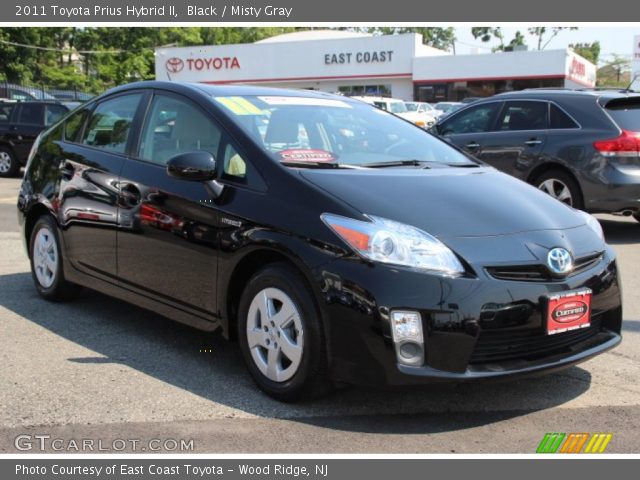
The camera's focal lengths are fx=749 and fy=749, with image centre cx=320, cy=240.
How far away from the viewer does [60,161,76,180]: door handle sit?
17.6ft

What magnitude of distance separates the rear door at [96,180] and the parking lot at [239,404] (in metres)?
0.57

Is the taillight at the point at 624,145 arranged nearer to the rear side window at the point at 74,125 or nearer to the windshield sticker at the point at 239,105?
the windshield sticker at the point at 239,105

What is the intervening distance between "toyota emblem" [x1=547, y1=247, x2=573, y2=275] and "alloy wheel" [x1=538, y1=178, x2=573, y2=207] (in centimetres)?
525

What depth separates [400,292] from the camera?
332 cm

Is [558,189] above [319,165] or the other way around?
the other way around

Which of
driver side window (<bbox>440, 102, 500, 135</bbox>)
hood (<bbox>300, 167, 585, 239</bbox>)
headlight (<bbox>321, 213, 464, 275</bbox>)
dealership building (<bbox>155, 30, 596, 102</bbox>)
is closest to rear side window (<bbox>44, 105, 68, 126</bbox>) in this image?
driver side window (<bbox>440, 102, 500, 135</bbox>)

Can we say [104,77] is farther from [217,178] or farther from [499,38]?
[217,178]

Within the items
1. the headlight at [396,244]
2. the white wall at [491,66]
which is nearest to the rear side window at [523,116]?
the headlight at [396,244]

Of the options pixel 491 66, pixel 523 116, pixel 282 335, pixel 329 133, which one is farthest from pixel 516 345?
pixel 491 66

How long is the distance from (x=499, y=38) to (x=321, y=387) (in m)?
86.4

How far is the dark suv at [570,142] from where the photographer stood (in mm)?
8234

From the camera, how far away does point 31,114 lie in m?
16.5

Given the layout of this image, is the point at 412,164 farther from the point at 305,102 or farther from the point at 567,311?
the point at 567,311

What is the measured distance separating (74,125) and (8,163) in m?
12.0
